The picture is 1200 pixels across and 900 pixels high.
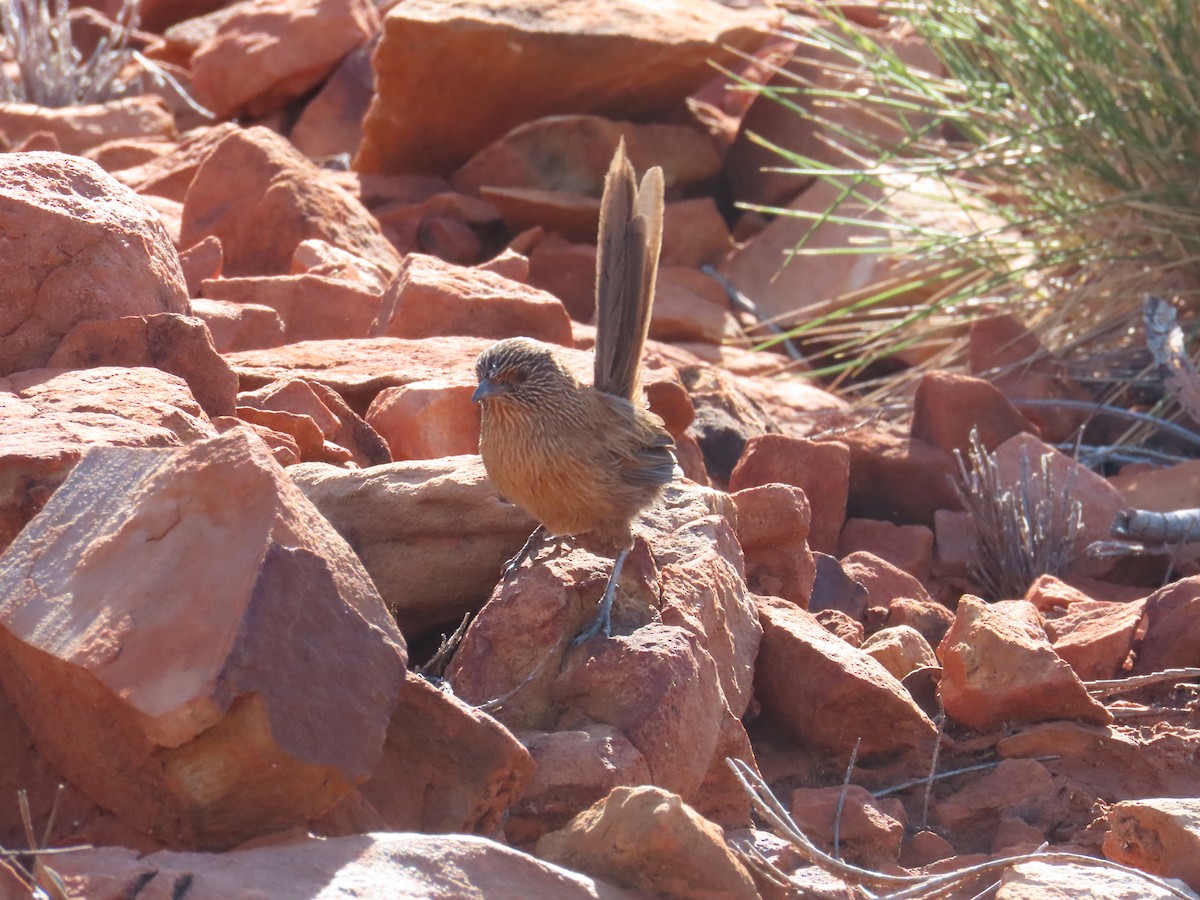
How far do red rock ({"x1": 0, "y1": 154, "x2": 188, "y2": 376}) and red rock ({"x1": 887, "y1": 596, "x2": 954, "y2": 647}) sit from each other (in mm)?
2344

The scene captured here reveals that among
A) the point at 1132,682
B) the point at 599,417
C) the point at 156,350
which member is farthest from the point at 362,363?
the point at 1132,682

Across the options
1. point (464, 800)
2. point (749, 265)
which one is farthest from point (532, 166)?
point (464, 800)

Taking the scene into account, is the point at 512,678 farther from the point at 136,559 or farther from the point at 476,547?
the point at 136,559

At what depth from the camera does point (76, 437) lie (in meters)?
3.04

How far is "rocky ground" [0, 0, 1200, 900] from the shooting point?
240cm

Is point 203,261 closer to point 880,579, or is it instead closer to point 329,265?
point 329,265

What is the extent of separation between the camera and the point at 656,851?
2.58 meters

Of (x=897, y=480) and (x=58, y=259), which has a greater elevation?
(x=58, y=259)

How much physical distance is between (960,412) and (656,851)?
3.95 metres

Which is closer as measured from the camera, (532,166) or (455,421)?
(455,421)

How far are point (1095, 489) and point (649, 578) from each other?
284cm

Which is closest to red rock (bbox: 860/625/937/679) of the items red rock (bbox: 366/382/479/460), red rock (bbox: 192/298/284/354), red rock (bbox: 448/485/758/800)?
red rock (bbox: 448/485/758/800)

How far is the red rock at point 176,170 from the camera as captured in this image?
7.39m

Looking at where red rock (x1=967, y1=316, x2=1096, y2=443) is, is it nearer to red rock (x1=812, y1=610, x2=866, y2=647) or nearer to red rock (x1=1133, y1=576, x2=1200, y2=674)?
red rock (x1=1133, y1=576, x2=1200, y2=674)
